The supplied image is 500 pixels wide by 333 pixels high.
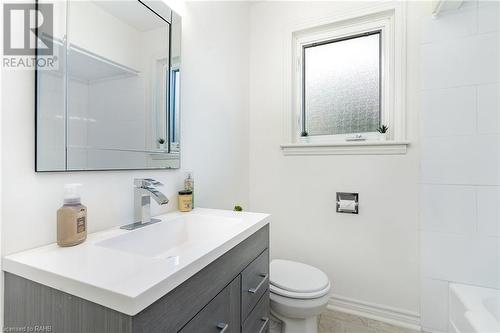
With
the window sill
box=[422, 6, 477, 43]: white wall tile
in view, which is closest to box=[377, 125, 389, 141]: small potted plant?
the window sill

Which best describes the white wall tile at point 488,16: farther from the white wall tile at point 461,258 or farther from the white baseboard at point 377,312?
the white baseboard at point 377,312

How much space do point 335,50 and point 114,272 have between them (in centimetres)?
198

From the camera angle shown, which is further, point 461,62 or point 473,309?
point 461,62

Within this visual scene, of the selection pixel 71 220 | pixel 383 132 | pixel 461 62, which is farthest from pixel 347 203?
pixel 71 220

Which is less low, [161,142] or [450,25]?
[450,25]

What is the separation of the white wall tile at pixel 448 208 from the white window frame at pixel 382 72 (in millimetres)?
327

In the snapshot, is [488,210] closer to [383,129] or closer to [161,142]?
[383,129]

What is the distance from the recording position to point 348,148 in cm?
173

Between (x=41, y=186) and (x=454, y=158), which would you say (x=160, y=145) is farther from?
(x=454, y=158)

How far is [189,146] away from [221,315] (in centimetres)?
87

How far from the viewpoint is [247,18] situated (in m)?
2.05

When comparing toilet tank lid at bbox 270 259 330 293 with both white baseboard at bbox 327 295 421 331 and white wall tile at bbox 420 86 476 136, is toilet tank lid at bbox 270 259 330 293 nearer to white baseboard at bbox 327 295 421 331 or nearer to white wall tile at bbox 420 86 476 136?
white baseboard at bbox 327 295 421 331

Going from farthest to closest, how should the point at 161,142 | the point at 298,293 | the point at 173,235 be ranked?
the point at 298,293
the point at 161,142
the point at 173,235

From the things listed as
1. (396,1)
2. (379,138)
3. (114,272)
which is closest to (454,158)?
(379,138)
